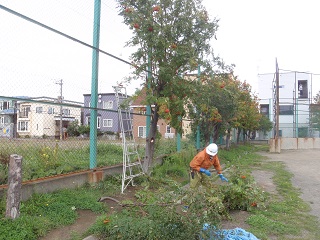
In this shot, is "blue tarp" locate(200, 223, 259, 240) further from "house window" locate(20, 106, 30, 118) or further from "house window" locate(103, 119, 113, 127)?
"house window" locate(103, 119, 113, 127)

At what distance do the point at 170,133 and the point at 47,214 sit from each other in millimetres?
6510

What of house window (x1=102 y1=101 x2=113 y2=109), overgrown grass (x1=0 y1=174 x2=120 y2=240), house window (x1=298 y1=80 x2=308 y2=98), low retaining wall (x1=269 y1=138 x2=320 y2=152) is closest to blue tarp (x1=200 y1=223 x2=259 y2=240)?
overgrown grass (x1=0 y1=174 x2=120 y2=240)

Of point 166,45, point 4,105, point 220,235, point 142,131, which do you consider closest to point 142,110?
point 142,131

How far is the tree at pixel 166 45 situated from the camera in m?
6.81

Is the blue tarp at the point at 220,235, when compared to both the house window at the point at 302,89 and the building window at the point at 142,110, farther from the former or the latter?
the house window at the point at 302,89

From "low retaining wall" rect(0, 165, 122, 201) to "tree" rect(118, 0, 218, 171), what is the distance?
1.46m

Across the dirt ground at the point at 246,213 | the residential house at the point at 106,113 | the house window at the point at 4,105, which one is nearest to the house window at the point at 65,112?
the residential house at the point at 106,113

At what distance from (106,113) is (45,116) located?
1642mm

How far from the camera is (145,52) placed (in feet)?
23.5

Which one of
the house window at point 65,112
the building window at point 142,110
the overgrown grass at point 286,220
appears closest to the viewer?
the overgrown grass at point 286,220

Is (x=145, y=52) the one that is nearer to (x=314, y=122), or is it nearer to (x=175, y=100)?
(x=175, y=100)

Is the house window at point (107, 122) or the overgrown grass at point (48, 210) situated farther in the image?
the house window at point (107, 122)

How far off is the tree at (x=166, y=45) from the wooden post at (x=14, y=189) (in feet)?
11.0

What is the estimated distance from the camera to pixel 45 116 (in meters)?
5.36
